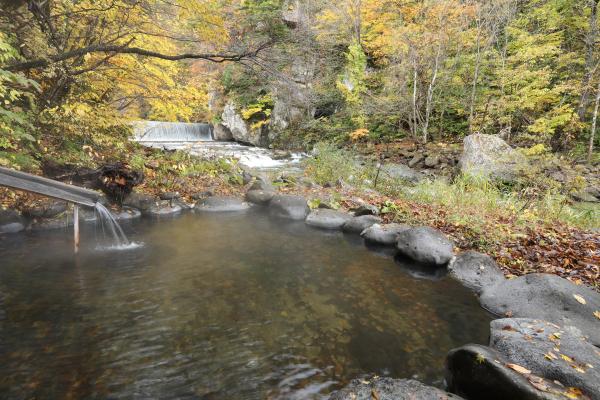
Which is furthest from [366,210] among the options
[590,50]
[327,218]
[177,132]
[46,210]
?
[177,132]

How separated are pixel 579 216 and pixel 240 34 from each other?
946cm

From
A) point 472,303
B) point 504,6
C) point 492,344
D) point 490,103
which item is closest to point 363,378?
point 492,344

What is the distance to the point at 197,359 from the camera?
137 inches

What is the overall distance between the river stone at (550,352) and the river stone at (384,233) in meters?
3.57

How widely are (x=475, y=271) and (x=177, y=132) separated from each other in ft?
73.2

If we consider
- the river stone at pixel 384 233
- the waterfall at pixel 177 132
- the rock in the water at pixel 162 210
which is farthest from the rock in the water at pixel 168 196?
Answer: the waterfall at pixel 177 132

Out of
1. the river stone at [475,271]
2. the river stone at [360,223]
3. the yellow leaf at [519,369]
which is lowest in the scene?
the river stone at [475,271]

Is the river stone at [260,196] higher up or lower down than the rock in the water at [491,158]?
lower down

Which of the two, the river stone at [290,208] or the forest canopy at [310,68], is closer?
the forest canopy at [310,68]

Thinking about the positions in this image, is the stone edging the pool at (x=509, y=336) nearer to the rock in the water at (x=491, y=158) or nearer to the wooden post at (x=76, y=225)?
the wooden post at (x=76, y=225)

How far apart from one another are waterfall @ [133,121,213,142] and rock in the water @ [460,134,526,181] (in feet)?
57.9

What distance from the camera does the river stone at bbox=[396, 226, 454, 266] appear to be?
6145 mm

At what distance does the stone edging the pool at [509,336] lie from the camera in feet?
8.90

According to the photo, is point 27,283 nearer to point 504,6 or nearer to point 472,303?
point 472,303
